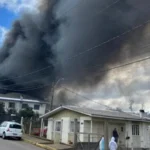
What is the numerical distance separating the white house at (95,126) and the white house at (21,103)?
89.1ft

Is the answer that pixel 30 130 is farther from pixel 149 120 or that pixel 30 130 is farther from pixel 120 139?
pixel 149 120

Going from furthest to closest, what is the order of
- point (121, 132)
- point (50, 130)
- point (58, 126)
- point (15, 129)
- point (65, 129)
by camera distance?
point (50, 130), point (58, 126), point (121, 132), point (65, 129), point (15, 129)

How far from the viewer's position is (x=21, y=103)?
2117 inches

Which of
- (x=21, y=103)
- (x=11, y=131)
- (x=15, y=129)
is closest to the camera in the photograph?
(x=11, y=131)

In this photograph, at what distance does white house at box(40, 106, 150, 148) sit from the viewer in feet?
75.2

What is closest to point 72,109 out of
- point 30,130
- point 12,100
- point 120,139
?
point 120,139

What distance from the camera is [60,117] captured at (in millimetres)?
26016

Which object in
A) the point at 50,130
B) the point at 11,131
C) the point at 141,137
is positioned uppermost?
the point at 50,130

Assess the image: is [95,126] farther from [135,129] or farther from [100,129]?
[135,129]

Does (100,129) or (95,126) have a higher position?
(95,126)

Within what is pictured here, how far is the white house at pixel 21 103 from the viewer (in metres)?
52.2

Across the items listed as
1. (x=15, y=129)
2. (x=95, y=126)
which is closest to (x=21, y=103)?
(x=15, y=129)

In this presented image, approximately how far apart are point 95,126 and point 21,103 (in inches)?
1307

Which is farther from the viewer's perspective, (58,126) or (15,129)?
(58,126)
